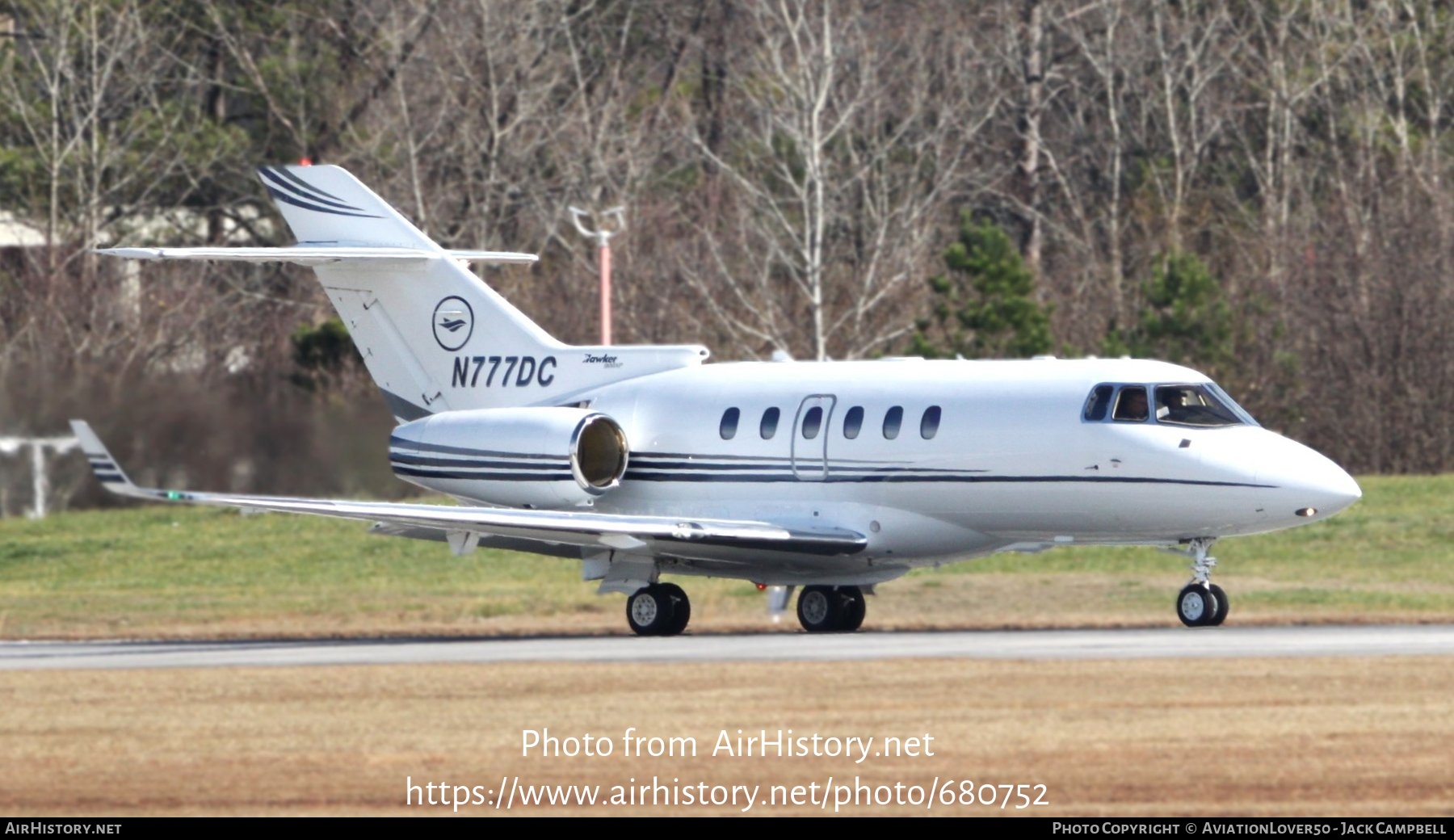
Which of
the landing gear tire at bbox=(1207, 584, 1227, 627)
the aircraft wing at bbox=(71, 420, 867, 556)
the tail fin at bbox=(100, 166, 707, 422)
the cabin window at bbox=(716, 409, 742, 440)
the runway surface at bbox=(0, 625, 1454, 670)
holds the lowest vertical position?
the runway surface at bbox=(0, 625, 1454, 670)

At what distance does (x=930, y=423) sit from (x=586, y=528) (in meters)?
3.56

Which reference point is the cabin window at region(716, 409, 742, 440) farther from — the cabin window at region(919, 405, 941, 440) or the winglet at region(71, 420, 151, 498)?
the winglet at region(71, 420, 151, 498)

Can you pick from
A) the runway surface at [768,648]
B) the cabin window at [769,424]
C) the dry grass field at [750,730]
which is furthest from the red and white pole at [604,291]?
the dry grass field at [750,730]

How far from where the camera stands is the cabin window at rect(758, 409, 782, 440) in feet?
88.0

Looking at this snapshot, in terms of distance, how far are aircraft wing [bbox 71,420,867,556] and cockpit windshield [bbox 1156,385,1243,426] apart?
336cm

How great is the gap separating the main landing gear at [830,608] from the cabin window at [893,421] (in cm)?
265

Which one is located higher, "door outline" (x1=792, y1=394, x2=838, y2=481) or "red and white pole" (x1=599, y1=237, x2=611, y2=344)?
"red and white pole" (x1=599, y1=237, x2=611, y2=344)

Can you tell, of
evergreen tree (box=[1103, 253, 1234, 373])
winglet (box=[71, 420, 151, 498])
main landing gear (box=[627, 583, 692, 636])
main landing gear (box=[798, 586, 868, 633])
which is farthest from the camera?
evergreen tree (box=[1103, 253, 1234, 373])

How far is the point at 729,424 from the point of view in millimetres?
27109

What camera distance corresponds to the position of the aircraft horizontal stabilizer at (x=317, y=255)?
86.0 ft

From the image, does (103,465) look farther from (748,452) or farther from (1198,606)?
(1198,606)

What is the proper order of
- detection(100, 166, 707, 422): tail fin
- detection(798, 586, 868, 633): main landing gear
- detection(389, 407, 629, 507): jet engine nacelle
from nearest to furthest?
detection(389, 407, 629, 507): jet engine nacelle → detection(798, 586, 868, 633): main landing gear → detection(100, 166, 707, 422): tail fin

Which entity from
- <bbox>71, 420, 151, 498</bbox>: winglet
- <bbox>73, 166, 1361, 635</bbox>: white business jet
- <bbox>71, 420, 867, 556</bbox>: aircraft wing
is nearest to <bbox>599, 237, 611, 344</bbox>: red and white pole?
<bbox>73, 166, 1361, 635</bbox>: white business jet

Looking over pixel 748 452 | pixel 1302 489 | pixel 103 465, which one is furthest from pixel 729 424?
pixel 103 465
